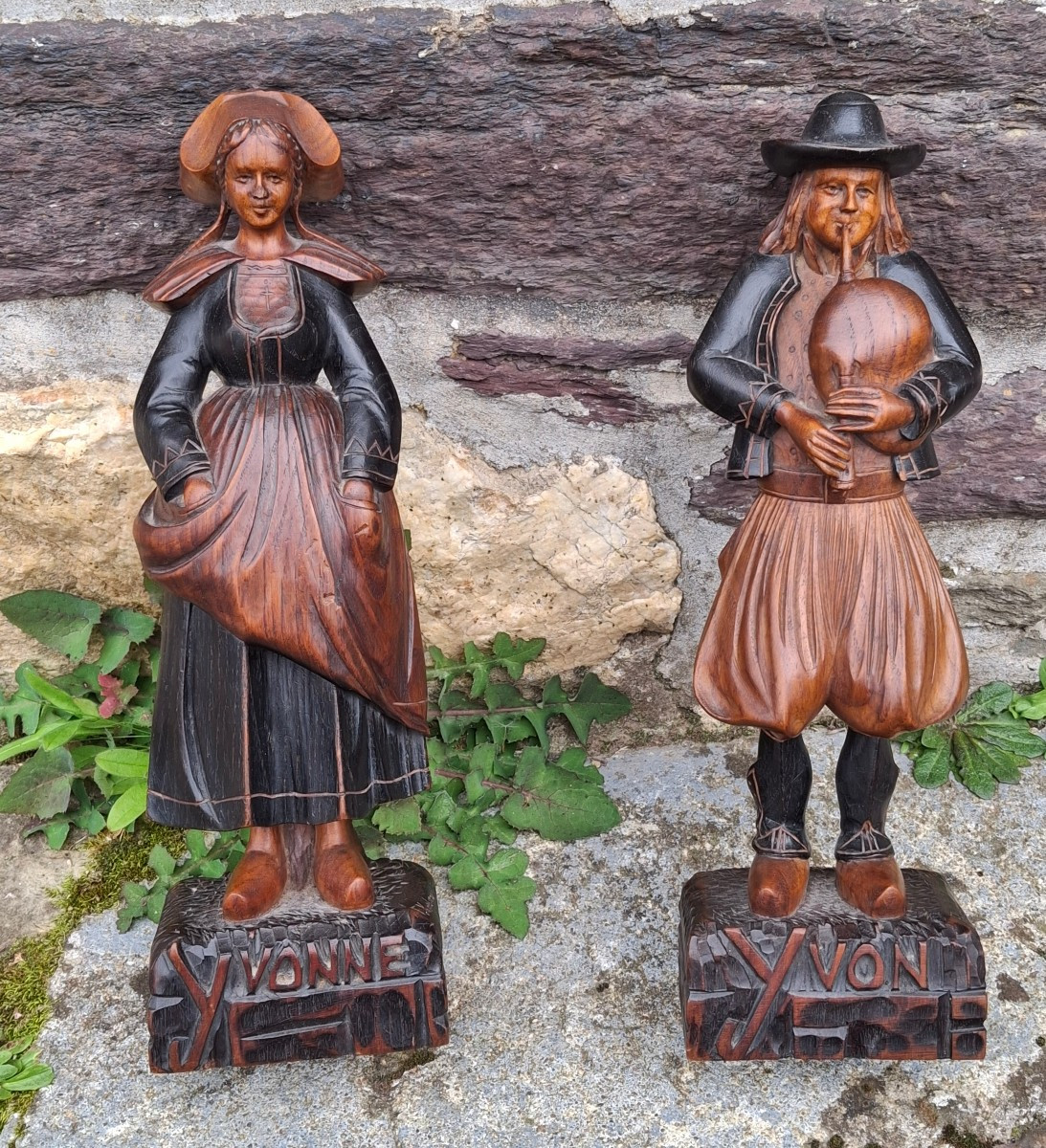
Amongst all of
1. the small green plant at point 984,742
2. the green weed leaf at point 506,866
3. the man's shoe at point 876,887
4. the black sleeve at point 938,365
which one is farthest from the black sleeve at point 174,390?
the small green plant at point 984,742

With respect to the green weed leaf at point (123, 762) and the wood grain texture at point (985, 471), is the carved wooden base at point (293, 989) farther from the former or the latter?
the wood grain texture at point (985, 471)

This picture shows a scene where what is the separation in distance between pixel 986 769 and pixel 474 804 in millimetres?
793

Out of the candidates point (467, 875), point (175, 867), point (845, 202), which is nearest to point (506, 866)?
point (467, 875)

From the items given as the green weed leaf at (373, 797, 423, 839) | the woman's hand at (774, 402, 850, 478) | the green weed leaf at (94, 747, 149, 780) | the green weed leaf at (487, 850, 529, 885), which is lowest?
the green weed leaf at (487, 850, 529, 885)

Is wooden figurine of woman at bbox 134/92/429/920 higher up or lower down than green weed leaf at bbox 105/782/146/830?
higher up

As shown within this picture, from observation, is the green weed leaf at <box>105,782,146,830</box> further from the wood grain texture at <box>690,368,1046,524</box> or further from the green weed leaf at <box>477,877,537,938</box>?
the wood grain texture at <box>690,368,1046,524</box>

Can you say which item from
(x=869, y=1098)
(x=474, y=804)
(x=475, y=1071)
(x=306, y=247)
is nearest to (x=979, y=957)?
(x=869, y=1098)

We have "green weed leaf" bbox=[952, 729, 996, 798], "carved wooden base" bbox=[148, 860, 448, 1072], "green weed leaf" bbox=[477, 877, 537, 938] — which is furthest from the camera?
"green weed leaf" bbox=[952, 729, 996, 798]

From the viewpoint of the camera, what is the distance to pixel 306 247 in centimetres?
139

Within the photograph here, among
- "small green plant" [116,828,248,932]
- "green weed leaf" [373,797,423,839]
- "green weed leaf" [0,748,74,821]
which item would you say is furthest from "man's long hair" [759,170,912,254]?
"green weed leaf" [0,748,74,821]

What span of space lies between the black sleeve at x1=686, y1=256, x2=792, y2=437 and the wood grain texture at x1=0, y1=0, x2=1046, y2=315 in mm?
227

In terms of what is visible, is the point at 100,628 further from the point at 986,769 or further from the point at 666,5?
the point at 986,769

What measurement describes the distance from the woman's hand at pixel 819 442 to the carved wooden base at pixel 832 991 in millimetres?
562

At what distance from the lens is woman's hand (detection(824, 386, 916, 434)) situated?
1285 millimetres
